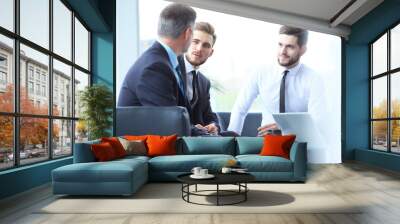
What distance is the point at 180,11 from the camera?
9523 mm

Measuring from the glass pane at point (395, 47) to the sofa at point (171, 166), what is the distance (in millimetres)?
3681

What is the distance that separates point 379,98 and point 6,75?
803cm

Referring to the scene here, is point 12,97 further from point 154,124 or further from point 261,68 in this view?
point 261,68

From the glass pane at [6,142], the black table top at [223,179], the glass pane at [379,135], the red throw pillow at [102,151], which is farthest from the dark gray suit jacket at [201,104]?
the glass pane at [6,142]

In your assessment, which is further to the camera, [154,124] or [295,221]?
[154,124]

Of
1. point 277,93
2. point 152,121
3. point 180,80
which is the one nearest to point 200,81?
point 180,80

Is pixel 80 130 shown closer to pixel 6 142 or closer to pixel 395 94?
pixel 6 142

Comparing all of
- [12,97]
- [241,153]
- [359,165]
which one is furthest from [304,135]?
[12,97]

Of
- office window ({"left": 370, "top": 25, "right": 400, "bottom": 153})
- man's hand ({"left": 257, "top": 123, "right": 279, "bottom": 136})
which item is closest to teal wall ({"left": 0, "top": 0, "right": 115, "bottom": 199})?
man's hand ({"left": 257, "top": 123, "right": 279, "bottom": 136})

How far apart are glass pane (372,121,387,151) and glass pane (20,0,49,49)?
734cm

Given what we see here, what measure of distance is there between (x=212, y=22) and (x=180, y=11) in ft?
2.70

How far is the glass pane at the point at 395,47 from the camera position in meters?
8.41

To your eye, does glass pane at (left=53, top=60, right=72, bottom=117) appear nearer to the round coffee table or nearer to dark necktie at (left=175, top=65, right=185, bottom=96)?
dark necktie at (left=175, top=65, right=185, bottom=96)

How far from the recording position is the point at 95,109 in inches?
311
